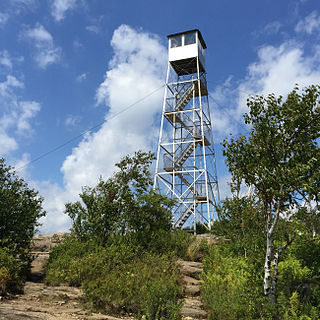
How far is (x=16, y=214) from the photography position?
12359mm

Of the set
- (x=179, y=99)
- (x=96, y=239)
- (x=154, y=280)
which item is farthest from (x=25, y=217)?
(x=179, y=99)

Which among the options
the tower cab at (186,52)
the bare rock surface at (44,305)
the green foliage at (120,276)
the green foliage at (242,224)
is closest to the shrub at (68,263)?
the green foliage at (120,276)

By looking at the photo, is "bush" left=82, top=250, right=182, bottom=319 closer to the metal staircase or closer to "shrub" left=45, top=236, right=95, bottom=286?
"shrub" left=45, top=236, right=95, bottom=286

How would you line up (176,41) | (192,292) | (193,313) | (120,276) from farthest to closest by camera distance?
(176,41) → (192,292) → (120,276) → (193,313)

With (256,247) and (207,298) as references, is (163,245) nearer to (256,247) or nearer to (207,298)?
(256,247)

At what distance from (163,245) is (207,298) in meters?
4.95

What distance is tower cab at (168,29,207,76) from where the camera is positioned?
85.0ft

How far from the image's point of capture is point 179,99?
25.5m

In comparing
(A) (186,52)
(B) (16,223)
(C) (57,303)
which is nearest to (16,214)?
(B) (16,223)

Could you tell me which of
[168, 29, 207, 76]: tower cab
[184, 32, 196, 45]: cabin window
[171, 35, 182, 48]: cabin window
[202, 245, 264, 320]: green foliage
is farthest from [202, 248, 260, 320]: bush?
[171, 35, 182, 48]: cabin window

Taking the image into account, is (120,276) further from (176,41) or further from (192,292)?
(176,41)

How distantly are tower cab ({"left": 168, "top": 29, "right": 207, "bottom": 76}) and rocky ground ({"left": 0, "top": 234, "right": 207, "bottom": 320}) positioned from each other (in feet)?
58.8

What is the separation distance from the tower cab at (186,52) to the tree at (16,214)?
56.4 ft

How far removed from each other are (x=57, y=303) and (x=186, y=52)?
21700mm
